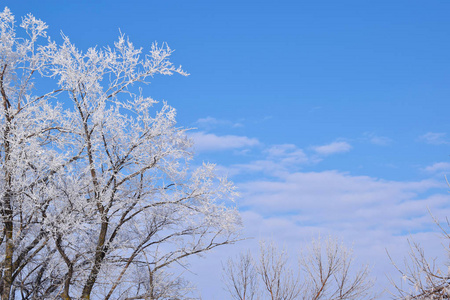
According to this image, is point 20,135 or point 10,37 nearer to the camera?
point 20,135

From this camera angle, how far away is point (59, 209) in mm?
12242

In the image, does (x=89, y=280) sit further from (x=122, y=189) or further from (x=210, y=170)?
(x=210, y=170)

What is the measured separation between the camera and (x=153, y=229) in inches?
534

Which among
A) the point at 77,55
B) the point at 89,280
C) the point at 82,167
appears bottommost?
the point at 89,280

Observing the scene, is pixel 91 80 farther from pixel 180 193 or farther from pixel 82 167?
pixel 180 193

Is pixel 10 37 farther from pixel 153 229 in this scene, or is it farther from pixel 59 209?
pixel 153 229

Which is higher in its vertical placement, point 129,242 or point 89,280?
point 129,242

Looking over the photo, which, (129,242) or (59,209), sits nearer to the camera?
(59,209)

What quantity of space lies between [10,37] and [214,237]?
27.7 ft

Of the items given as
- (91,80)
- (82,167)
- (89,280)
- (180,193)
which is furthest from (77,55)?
(89,280)

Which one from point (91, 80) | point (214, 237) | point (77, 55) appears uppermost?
point (77, 55)

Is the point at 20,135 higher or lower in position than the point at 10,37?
lower

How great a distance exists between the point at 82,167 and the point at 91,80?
2.48 meters

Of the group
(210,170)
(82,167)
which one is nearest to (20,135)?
(82,167)
